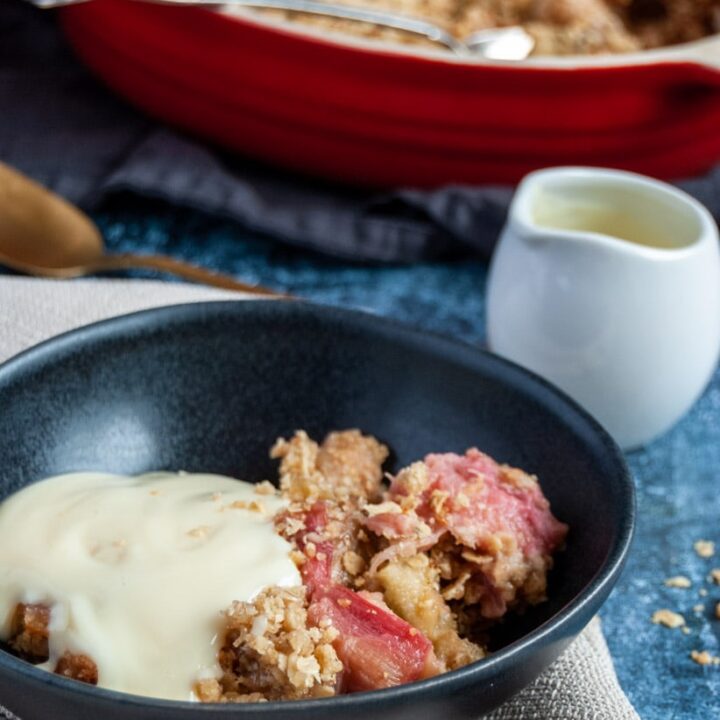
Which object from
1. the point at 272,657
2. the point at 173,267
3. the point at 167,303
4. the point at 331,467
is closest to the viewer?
the point at 272,657

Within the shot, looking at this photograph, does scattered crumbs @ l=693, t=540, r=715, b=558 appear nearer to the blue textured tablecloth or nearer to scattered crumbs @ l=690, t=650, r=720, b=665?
the blue textured tablecloth

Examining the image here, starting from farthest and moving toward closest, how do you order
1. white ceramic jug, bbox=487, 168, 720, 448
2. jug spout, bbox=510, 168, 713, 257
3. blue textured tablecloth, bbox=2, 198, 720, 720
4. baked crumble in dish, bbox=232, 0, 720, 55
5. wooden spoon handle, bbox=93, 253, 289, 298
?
baked crumble in dish, bbox=232, 0, 720, 55 < wooden spoon handle, bbox=93, 253, 289, 298 < jug spout, bbox=510, 168, 713, 257 < white ceramic jug, bbox=487, 168, 720, 448 < blue textured tablecloth, bbox=2, 198, 720, 720

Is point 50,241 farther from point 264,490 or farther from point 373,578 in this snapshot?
point 373,578

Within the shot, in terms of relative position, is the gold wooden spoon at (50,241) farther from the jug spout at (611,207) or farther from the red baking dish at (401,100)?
the jug spout at (611,207)

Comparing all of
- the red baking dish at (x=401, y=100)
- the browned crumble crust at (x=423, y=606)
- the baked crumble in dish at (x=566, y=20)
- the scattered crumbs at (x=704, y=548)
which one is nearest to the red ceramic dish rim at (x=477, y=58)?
the red baking dish at (x=401, y=100)

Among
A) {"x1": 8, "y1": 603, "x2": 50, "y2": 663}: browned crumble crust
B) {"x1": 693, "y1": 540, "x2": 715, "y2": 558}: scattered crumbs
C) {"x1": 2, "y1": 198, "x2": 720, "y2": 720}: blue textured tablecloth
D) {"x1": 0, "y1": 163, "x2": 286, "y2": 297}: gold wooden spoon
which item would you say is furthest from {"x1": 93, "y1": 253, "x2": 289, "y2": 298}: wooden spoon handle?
{"x1": 8, "y1": 603, "x2": 50, "y2": 663}: browned crumble crust

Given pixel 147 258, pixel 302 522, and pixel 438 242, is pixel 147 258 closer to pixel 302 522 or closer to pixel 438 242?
pixel 438 242

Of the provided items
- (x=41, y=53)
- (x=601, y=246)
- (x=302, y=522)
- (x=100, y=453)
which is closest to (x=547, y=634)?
(x=302, y=522)

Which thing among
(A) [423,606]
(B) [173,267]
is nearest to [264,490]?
(A) [423,606]
